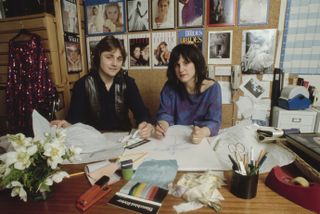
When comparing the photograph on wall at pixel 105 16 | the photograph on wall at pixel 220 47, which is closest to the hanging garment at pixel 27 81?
the photograph on wall at pixel 105 16

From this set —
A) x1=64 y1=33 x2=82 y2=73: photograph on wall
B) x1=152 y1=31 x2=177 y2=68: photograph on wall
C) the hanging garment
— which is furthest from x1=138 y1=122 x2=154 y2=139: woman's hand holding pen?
x1=64 y1=33 x2=82 y2=73: photograph on wall

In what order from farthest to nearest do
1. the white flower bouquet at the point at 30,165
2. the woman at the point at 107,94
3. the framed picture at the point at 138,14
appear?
1. the framed picture at the point at 138,14
2. the woman at the point at 107,94
3. the white flower bouquet at the point at 30,165

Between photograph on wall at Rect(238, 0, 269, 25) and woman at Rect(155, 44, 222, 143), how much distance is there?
0.95 m

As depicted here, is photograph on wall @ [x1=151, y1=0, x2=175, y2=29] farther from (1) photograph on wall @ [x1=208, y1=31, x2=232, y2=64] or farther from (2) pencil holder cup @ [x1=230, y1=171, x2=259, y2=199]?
(2) pencil holder cup @ [x1=230, y1=171, x2=259, y2=199]

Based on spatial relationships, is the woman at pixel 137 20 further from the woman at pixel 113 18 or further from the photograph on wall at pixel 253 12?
the photograph on wall at pixel 253 12

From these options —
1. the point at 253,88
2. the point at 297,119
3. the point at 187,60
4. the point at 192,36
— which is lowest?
the point at 297,119

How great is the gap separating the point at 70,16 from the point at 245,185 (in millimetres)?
2166

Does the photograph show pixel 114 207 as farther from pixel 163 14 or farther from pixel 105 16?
pixel 105 16

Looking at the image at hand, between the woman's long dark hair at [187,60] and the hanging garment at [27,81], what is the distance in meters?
1.14

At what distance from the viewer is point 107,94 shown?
156cm

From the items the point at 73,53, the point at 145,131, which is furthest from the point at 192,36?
the point at 145,131

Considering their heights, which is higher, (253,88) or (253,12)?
(253,12)

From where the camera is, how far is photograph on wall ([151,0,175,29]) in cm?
210

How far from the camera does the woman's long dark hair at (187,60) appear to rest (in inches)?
52.6
